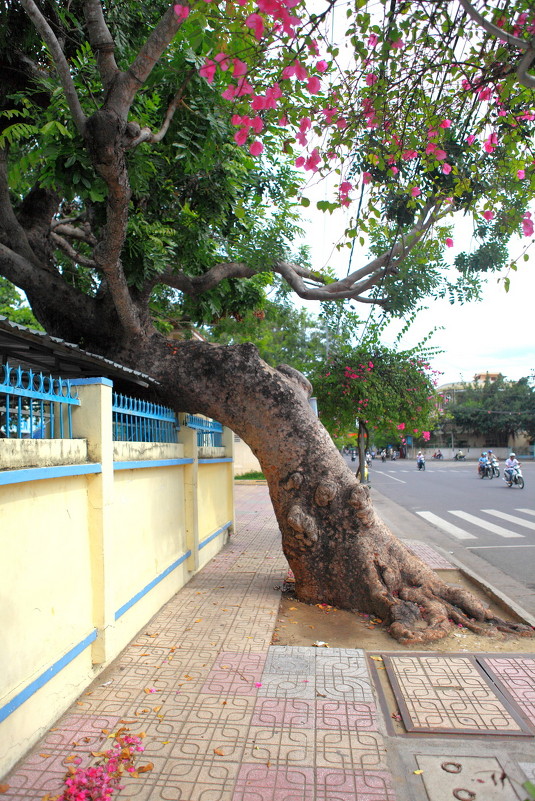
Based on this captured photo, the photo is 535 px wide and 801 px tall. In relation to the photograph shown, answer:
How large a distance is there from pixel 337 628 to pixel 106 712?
2.33 meters

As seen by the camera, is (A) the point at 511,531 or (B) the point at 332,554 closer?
(B) the point at 332,554

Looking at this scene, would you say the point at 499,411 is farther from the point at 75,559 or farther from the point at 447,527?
the point at 75,559

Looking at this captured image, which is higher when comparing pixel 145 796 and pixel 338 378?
pixel 338 378

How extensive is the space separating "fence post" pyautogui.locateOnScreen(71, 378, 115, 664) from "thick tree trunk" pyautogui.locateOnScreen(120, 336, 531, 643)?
2.17 metres

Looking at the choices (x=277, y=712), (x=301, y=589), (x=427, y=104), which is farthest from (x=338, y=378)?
(x=277, y=712)

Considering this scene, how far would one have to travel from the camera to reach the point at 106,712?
354 centimetres

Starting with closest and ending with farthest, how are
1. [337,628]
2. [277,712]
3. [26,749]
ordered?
[26,749] → [277,712] → [337,628]

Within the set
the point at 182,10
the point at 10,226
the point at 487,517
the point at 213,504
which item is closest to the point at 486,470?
the point at 487,517

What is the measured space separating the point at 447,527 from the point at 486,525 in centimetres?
79

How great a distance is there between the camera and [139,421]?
219 inches

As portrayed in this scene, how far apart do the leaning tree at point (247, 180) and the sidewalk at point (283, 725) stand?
1000 millimetres

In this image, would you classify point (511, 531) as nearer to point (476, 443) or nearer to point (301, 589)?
point (301, 589)

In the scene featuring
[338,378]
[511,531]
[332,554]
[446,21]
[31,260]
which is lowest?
[511,531]

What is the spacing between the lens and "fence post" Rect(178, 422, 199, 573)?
700cm
